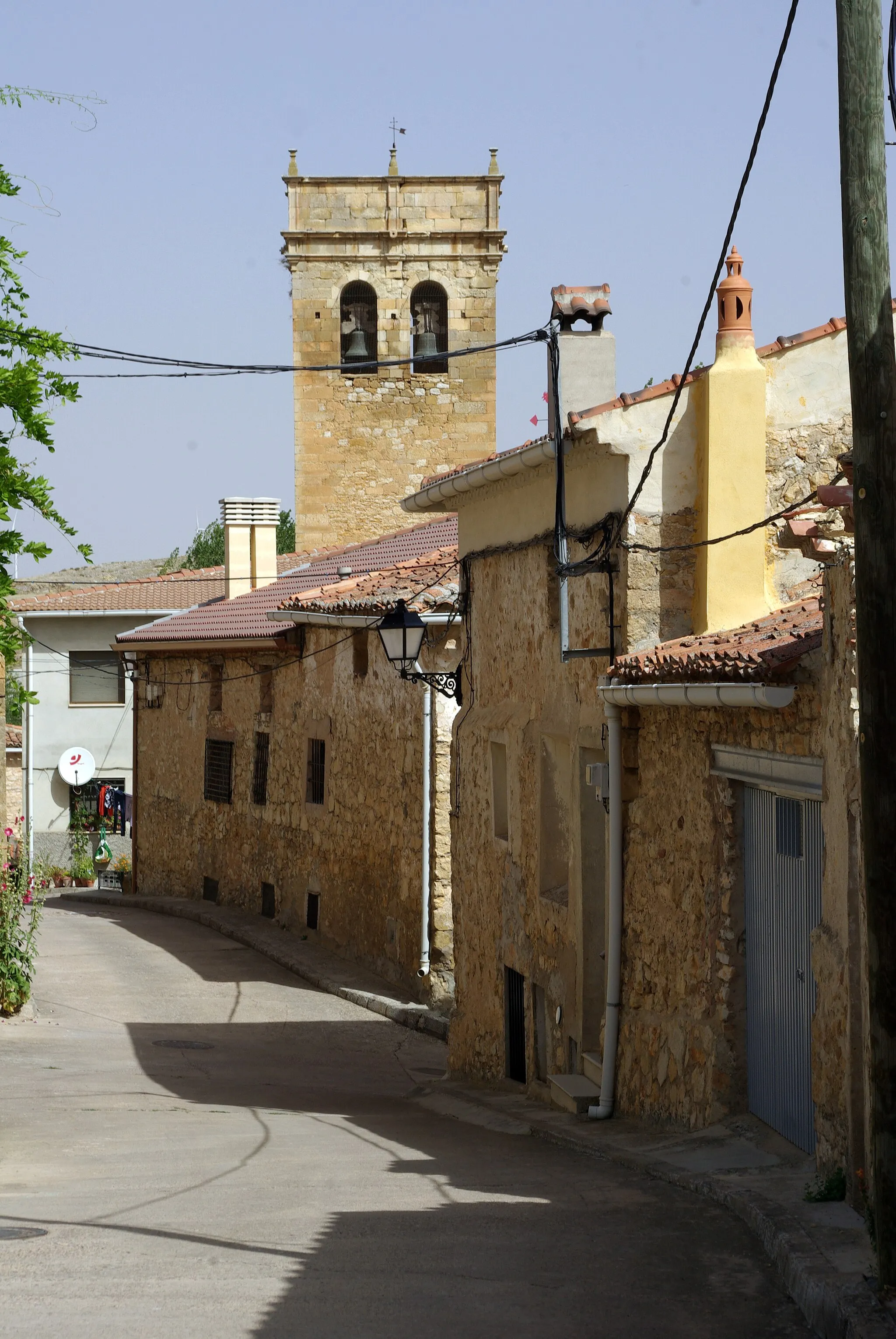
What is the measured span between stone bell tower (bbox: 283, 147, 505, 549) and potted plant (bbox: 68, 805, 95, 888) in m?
8.59

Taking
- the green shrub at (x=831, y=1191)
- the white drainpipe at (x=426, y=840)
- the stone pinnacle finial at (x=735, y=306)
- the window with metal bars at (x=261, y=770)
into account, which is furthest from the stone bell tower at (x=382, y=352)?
the green shrub at (x=831, y=1191)

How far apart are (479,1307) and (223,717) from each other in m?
21.0

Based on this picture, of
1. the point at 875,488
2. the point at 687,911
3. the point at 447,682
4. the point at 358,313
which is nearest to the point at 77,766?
the point at 358,313

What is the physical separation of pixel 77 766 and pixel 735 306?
90.4ft

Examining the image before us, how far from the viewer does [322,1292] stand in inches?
209

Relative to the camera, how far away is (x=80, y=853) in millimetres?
35250

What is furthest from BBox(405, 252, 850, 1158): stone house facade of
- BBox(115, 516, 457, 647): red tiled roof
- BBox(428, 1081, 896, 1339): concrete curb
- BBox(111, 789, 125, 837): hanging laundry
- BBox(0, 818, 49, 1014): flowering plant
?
BBox(111, 789, 125, 837): hanging laundry

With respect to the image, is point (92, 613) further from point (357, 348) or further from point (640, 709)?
point (640, 709)

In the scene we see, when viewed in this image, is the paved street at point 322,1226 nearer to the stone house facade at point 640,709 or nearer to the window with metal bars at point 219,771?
the stone house facade at point 640,709

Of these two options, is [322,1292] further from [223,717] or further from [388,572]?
[223,717]

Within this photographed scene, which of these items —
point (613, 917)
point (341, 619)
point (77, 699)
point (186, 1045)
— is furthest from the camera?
point (77, 699)

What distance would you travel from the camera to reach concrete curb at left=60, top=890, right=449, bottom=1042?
1695 centimetres

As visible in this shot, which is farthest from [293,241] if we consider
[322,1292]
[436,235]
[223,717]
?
[322,1292]

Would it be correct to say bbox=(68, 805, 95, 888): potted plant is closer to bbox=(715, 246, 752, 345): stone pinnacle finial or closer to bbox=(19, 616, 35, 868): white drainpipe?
bbox=(19, 616, 35, 868): white drainpipe
